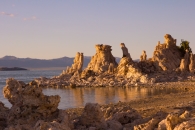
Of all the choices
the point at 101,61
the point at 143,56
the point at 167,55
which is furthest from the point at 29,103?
the point at 143,56

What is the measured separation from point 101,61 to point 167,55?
7952 millimetres

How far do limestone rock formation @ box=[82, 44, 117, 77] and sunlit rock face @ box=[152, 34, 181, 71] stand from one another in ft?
17.3

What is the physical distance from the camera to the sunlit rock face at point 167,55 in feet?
136

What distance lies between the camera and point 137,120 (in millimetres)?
7805

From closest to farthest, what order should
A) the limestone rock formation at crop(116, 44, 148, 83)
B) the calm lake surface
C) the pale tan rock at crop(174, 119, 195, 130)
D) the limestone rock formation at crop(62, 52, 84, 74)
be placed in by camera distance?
the pale tan rock at crop(174, 119, 195, 130) → the calm lake surface → the limestone rock formation at crop(116, 44, 148, 83) → the limestone rock formation at crop(62, 52, 84, 74)

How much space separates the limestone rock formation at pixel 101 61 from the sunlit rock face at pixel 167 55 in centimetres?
527

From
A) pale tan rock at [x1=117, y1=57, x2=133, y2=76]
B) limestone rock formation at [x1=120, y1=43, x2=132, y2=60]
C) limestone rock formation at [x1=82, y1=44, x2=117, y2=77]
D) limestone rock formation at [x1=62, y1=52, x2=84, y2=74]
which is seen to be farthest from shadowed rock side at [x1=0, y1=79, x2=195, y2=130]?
limestone rock formation at [x1=62, y1=52, x2=84, y2=74]

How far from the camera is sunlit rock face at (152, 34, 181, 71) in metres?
41.4

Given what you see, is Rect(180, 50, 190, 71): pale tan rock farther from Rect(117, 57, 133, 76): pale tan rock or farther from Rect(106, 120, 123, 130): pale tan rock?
Rect(106, 120, 123, 130): pale tan rock

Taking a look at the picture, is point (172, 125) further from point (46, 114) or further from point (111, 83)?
point (111, 83)

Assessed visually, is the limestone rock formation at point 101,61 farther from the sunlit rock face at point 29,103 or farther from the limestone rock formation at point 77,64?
the sunlit rock face at point 29,103

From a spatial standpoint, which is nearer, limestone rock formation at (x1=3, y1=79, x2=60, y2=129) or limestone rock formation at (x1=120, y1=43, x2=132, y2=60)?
limestone rock formation at (x1=3, y1=79, x2=60, y2=129)

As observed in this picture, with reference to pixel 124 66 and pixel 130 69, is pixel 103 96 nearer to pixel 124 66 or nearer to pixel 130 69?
pixel 130 69

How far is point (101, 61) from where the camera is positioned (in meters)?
46.0
